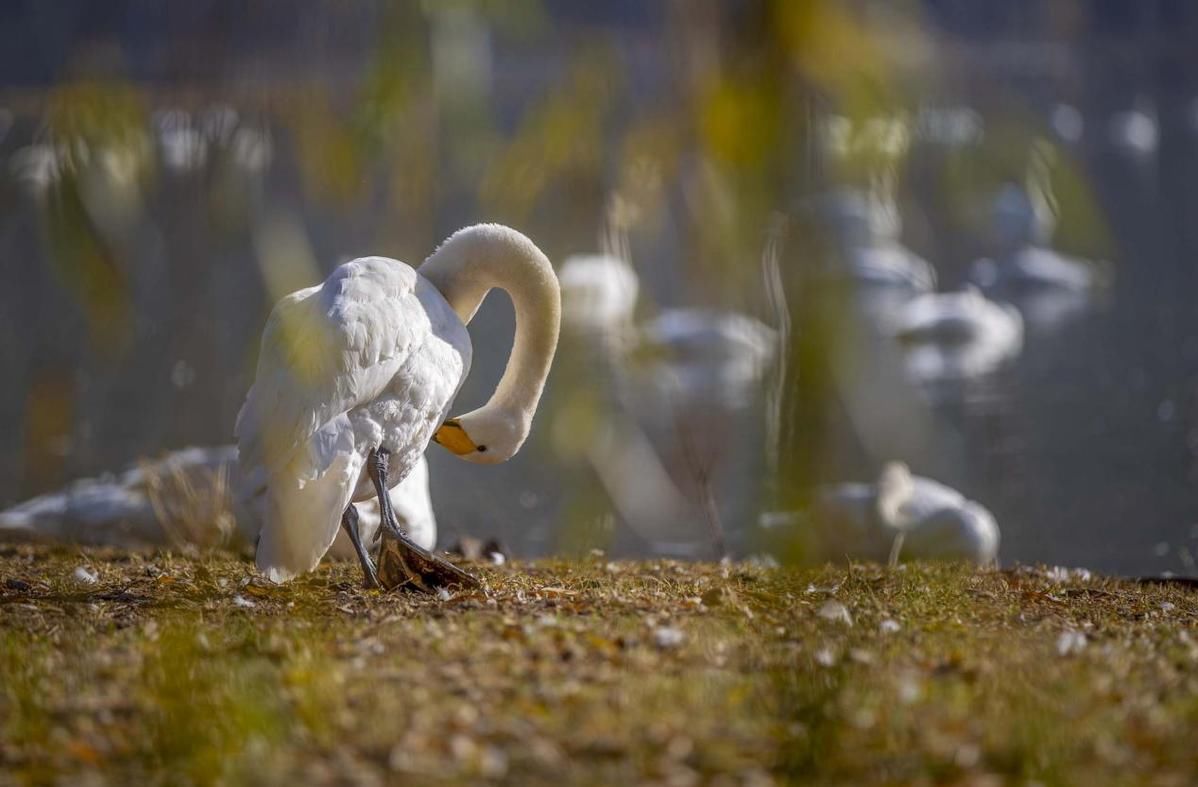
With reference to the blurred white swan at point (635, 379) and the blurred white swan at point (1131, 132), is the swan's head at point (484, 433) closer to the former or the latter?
the blurred white swan at point (635, 379)

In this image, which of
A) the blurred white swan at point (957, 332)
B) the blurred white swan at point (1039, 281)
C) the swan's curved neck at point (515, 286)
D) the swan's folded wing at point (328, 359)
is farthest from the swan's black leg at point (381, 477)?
the blurred white swan at point (1039, 281)

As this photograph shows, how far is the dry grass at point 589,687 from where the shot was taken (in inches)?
152

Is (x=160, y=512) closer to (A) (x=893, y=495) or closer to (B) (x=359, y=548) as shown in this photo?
(B) (x=359, y=548)

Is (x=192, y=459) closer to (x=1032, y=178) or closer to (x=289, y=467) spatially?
(x=289, y=467)

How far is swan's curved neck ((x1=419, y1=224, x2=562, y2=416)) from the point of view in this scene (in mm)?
7379

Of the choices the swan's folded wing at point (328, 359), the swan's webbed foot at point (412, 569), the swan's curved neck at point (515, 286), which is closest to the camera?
the swan's folded wing at point (328, 359)

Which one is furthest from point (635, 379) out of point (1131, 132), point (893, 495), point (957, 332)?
point (1131, 132)

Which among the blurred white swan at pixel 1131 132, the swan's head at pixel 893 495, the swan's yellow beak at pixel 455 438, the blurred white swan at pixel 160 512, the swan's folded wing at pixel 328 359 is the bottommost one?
the blurred white swan at pixel 160 512

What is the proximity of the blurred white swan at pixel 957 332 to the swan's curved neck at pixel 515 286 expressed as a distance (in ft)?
54.0

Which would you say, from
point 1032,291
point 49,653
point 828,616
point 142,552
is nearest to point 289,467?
point 49,653

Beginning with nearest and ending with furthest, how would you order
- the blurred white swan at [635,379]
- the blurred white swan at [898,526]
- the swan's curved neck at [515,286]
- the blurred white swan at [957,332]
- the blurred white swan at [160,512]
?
1. the blurred white swan at [635,379]
2. the swan's curved neck at [515,286]
3. the blurred white swan at [160,512]
4. the blurred white swan at [898,526]
5. the blurred white swan at [957,332]

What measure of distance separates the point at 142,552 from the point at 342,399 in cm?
320

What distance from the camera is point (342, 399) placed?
6.44m

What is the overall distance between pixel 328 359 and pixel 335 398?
0.21 metres
